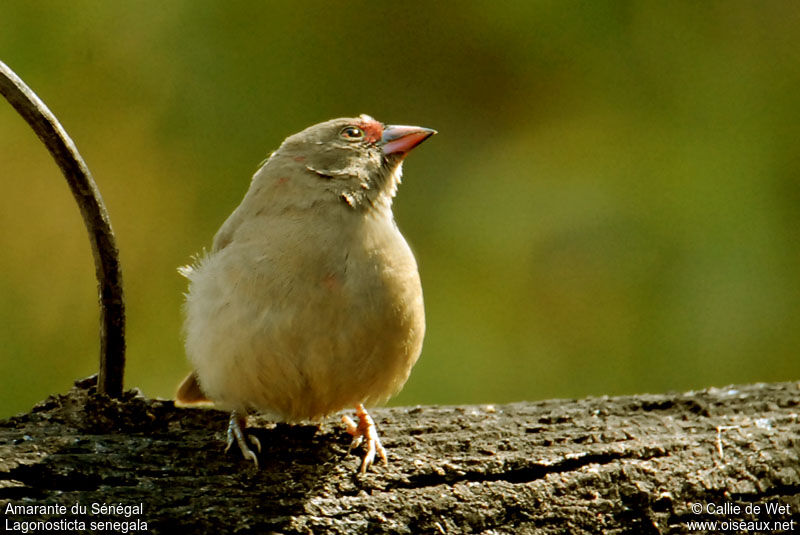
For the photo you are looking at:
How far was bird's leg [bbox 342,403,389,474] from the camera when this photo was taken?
2.75 m

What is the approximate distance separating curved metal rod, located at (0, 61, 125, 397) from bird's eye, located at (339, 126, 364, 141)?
1055 millimetres

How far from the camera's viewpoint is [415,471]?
275cm

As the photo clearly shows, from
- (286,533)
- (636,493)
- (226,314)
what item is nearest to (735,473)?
(636,493)

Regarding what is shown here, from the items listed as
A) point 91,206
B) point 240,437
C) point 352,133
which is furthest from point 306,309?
point 352,133

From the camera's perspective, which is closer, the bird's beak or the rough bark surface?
the rough bark surface

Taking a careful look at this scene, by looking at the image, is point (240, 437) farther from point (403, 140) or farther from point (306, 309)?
point (403, 140)

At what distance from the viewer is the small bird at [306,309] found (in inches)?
109

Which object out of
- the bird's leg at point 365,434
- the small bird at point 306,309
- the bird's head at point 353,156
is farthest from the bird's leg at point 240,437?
the bird's head at point 353,156

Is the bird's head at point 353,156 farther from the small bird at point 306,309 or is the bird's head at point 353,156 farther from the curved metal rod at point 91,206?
the curved metal rod at point 91,206

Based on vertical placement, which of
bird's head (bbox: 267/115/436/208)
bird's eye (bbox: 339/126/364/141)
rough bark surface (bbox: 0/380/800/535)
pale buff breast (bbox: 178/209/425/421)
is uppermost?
bird's eye (bbox: 339/126/364/141)

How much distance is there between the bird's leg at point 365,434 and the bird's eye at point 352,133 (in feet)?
3.02

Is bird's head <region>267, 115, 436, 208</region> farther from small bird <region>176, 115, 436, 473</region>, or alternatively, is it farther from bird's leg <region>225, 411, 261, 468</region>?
bird's leg <region>225, 411, 261, 468</region>

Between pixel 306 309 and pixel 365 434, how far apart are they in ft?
1.30

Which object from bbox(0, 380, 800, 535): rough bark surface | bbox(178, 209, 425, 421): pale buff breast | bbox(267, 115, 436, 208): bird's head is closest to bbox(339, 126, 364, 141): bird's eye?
bbox(267, 115, 436, 208): bird's head
